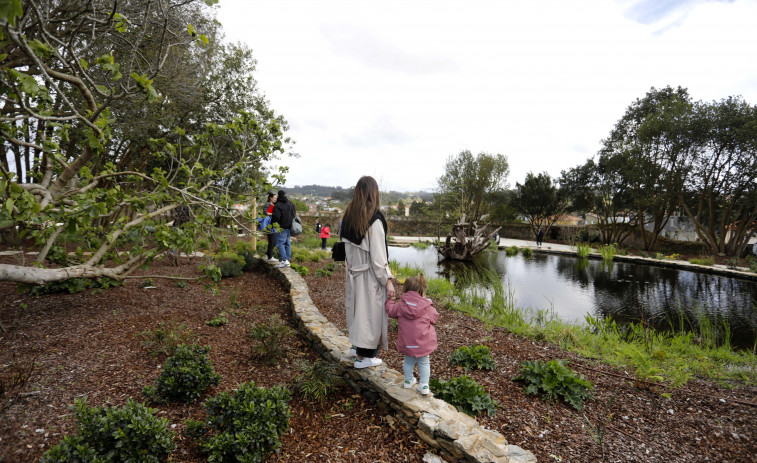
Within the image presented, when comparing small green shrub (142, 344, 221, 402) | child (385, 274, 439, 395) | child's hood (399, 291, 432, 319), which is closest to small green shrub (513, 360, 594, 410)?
child (385, 274, 439, 395)

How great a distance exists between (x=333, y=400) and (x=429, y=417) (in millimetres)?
884

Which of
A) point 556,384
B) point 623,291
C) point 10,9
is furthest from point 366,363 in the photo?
point 623,291

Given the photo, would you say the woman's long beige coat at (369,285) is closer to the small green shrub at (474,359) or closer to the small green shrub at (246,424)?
the small green shrub at (246,424)

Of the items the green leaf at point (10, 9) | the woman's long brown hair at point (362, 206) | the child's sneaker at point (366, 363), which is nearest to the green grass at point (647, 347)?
the child's sneaker at point (366, 363)

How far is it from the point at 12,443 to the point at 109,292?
3.95 m

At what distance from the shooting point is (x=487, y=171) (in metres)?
28.8

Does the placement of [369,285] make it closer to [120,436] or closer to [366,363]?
[366,363]

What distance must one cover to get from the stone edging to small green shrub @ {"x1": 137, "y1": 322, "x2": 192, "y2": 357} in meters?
1.41

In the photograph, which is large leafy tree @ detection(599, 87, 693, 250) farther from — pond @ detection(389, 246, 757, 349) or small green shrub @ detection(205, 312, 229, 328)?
small green shrub @ detection(205, 312, 229, 328)

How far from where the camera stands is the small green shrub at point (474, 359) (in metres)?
3.49

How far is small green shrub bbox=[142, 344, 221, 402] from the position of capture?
258cm

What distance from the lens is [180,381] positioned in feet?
8.61

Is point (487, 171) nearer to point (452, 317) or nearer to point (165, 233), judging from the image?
point (452, 317)

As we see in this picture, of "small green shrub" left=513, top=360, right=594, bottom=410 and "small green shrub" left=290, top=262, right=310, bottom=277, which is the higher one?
"small green shrub" left=290, top=262, right=310, bottom=277
